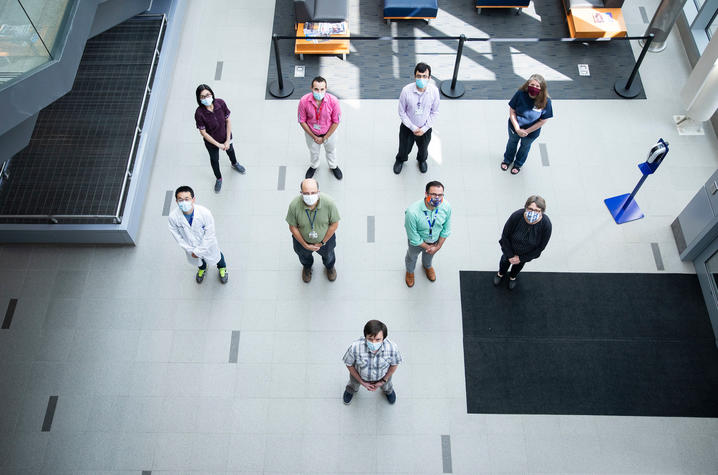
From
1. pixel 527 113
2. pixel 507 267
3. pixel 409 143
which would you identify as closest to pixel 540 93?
pixel 527 113

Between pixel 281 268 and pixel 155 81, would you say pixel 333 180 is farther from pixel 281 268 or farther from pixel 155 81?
pixel 155 81

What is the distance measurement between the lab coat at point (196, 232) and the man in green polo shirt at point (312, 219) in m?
0.89

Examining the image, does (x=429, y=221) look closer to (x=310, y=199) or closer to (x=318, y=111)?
(x=310, y=199)

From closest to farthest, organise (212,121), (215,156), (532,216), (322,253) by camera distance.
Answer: (532,216) < (322,253) < (212,121) < (215,156)

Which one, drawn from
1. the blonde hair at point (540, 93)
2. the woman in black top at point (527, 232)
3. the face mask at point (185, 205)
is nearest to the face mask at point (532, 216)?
the woman in black top at point (527, 232)

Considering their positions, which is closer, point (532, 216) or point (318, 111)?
point (532, 216)

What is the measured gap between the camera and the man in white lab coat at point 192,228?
5582 mm

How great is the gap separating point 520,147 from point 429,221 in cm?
236

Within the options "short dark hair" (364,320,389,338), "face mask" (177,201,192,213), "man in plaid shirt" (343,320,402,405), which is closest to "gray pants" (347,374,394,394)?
"man in plaid shirt" (343,320,402,405)

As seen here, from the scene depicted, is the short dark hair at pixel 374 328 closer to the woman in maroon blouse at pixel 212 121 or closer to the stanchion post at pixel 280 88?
the woman in maroon blouse at pixel 212 121

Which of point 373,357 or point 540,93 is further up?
point 540,93

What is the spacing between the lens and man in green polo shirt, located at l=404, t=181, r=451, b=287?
5418mm

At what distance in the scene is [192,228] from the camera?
230 inches

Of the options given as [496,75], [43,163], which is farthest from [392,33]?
[43,163]
